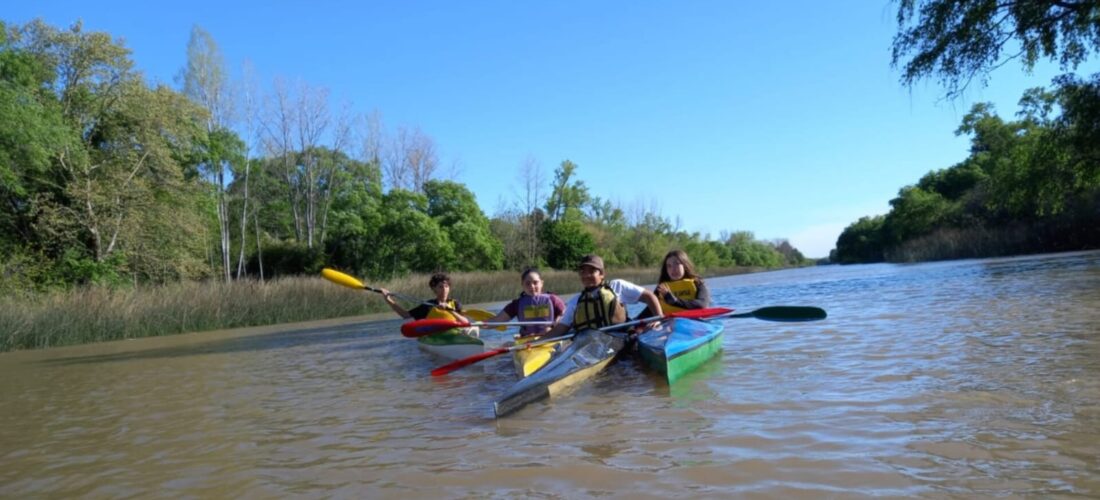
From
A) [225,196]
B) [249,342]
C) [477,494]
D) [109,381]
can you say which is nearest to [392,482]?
[477,494]

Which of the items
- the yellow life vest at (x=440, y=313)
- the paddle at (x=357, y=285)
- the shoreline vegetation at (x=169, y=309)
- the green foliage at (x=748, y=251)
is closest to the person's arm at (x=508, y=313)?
the yellow life vest at (x=440, y=313)

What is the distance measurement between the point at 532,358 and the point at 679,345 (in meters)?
1.22

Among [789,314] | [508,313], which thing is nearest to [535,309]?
[508,313]

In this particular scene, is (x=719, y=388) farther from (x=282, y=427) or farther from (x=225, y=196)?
(x=225, y=196)

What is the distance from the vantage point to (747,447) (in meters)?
3.28

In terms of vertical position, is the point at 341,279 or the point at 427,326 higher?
the point at 341,279

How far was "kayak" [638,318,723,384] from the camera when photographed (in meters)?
5.29

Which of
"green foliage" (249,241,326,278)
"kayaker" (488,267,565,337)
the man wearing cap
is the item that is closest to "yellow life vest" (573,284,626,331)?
the man wearing cap

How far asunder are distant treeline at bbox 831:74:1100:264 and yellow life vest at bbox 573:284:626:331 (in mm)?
12884

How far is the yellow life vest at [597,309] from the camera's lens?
21.7 feet

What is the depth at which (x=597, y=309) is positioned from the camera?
6.64m

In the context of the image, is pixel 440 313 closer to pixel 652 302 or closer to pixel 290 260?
pixel 652 302

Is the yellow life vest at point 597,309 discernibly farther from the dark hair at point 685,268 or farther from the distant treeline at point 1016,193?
the distant treeline at point 1016,193

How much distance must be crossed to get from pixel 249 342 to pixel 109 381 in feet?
14.7
